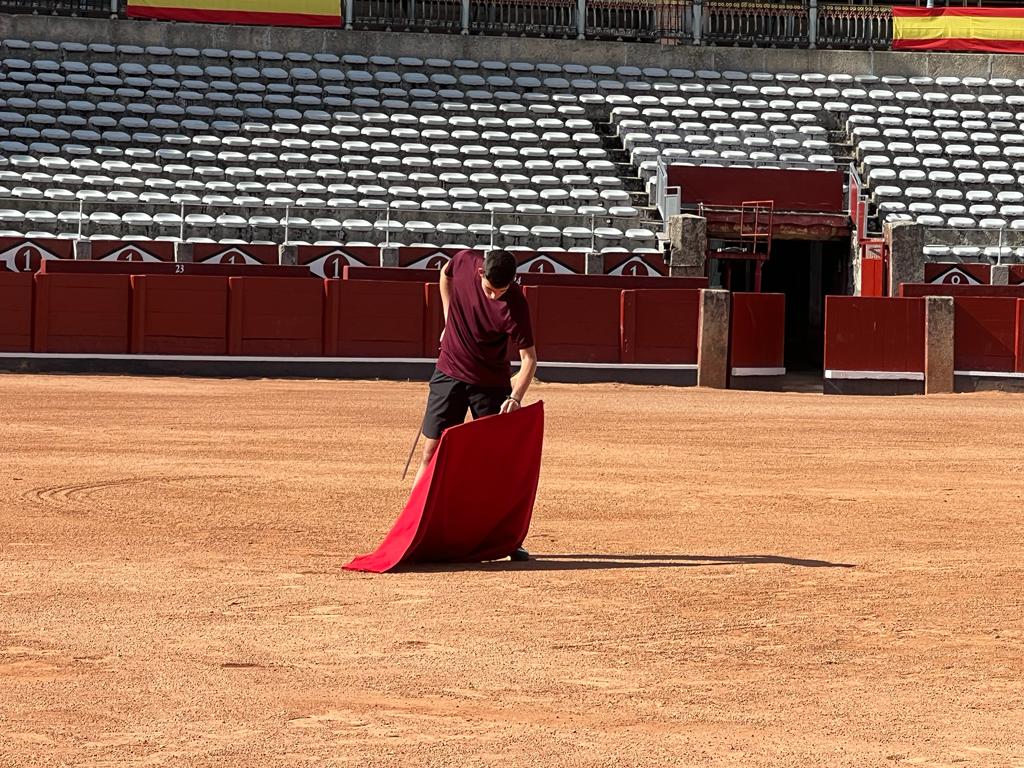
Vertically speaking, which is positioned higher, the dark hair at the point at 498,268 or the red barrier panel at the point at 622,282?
the red barrier panel at the point at 622,282

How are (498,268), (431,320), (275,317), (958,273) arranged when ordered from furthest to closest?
(958,273), (431,320), (275,317), (498,268)

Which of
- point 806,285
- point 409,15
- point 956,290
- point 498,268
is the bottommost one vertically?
point 498,268

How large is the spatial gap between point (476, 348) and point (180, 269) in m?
13.9

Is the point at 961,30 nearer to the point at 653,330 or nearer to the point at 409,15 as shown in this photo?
the point at 409,15

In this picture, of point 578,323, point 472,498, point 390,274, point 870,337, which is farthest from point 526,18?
point 472,498

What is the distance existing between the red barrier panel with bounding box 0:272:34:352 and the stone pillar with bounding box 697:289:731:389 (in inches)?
314

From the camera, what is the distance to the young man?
6949mm

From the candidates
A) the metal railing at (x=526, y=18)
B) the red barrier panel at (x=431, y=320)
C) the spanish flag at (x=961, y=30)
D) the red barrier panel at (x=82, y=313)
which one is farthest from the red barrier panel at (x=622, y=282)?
the spanish flag at (x=961, y=30)

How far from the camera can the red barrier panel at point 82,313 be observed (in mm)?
18469

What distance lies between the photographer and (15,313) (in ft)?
60.1

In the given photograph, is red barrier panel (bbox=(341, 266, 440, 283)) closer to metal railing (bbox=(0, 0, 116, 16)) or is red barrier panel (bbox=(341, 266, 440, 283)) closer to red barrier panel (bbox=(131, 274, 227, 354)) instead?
red barrier panel (bbox=(131, 274, 227, 354))

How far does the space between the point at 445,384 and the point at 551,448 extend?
16.0 ft

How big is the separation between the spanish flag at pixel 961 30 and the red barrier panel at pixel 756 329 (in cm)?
1232

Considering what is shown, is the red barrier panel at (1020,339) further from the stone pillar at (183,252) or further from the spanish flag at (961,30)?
the spanish flag at (961,30)
